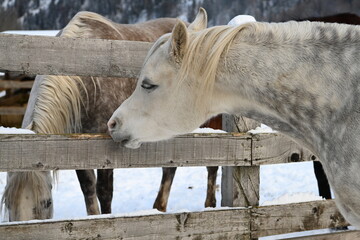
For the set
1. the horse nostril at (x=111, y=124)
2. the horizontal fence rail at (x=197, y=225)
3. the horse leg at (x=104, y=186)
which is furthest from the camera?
the horse leg at (x=104, y=186)

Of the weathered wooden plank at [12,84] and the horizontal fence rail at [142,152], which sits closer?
the horizontal fence rail at [142,152]

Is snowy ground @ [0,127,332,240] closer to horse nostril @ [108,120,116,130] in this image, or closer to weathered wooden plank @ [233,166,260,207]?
weathered wooden plank @ [233,166,260,207]

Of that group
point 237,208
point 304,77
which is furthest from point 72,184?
point 304,77

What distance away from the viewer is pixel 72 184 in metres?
6.53

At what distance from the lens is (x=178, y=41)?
2.12m

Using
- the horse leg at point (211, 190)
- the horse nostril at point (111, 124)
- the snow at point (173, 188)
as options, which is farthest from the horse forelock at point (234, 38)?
the horse leg at point (211, 190)

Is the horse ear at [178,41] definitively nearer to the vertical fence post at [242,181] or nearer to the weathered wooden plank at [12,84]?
the vertical fence post at [242,181]

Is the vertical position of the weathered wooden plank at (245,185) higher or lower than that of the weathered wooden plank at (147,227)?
higher

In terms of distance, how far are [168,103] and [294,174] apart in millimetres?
4996

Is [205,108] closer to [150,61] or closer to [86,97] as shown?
[150,61]

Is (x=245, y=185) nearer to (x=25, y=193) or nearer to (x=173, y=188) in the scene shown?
(x=25, y=193)

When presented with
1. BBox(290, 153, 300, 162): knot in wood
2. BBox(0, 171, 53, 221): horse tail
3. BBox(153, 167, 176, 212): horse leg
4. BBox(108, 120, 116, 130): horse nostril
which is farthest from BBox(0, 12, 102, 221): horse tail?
BBox(153, 167, 176, 212): horse leg

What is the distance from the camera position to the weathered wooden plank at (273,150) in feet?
9.73

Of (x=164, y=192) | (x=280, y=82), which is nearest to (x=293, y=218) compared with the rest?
(x=280, y=82)
